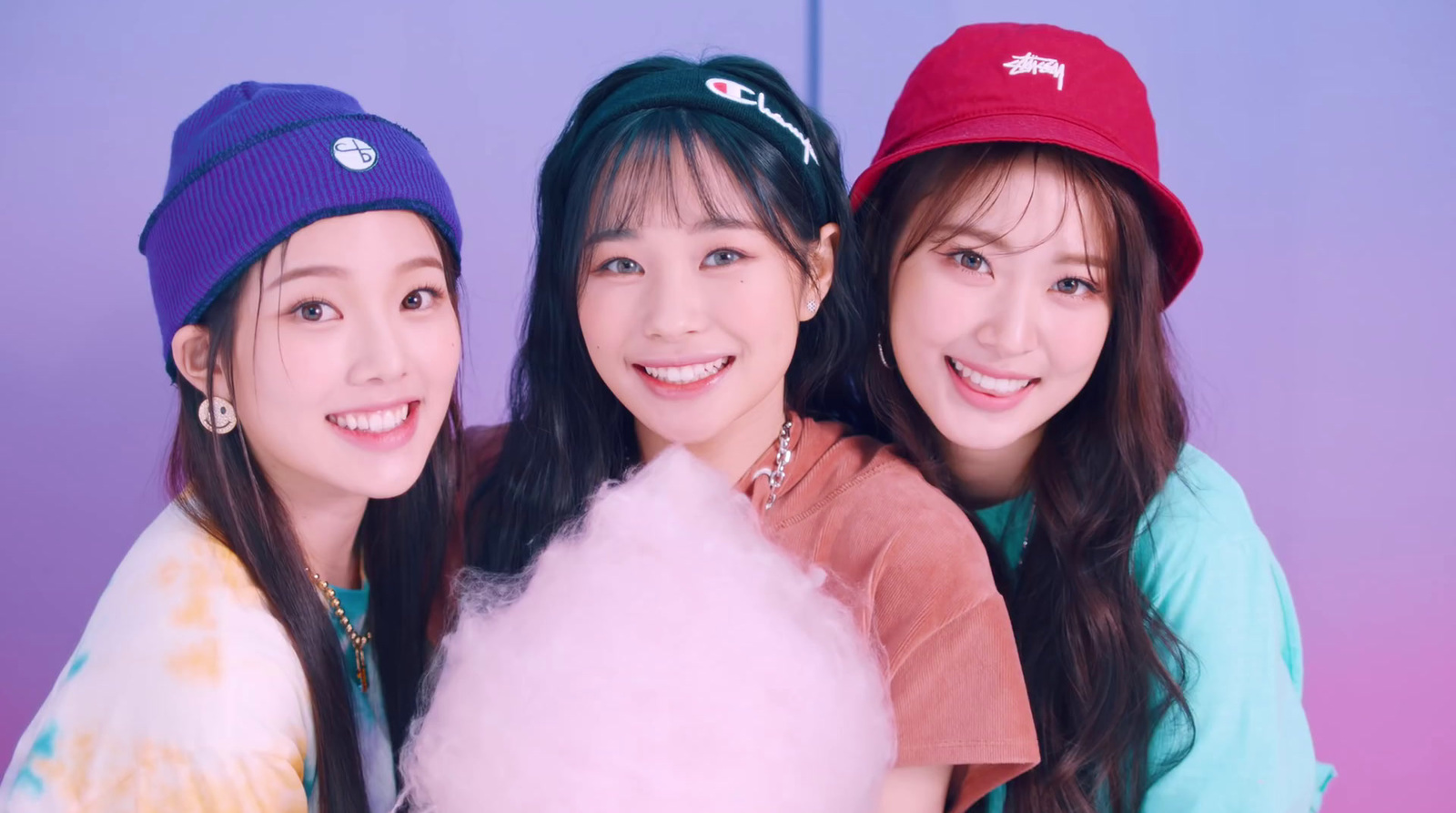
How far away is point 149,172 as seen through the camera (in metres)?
2.11

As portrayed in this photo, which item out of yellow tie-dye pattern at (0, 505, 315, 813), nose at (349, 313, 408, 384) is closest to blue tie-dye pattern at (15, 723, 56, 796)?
yellow tie-dye pattern at (0, 505, 315, 813)

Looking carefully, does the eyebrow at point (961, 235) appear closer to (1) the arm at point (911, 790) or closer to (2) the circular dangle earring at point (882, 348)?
(2) the circular dangle earring at point (882, 348)

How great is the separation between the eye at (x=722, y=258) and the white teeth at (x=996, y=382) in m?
0.39

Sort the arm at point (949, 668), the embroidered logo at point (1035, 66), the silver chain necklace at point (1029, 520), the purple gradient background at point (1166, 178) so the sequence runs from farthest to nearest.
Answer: the purple gradient background at point (1166, 178) < the silver chain necklace at point (1029, 520) < the embroidered logo at point (1035, 66) < the arm at point (949, 668)

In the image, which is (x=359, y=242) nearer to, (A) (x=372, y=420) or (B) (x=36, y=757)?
(A) (x=372, y=420)

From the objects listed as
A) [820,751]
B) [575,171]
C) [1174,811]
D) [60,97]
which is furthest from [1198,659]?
[60,97]

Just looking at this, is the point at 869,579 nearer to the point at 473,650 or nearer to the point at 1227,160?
the point at 473,650

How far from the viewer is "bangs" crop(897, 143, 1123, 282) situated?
1506mm

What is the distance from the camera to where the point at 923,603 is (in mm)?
1363

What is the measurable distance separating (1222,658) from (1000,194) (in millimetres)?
716

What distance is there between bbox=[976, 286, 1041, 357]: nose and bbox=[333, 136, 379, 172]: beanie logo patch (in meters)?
0.88

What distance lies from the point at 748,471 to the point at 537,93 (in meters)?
1.15

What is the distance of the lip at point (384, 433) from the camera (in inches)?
55.6

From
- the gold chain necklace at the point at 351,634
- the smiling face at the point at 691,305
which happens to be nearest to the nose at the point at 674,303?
the smiling face at the point at 691,305
